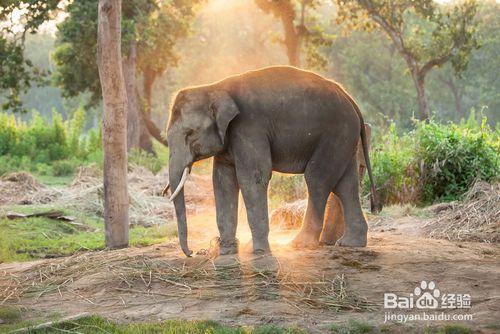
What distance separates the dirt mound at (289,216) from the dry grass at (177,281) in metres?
3.67

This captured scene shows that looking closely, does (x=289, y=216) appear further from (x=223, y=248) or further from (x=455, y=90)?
(x=455, y=90)

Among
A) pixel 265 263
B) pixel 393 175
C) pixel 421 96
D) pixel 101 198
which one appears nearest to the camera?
pixel 265 263

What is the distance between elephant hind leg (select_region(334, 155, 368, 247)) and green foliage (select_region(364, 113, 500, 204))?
18.8ft

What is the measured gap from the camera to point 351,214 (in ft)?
31.0

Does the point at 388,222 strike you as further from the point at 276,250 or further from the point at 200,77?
the point at 200,77

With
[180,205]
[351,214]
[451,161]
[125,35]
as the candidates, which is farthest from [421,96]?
[180,205]

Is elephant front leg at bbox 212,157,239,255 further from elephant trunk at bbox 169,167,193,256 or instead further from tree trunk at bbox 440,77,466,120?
tree trunk at bbox 440,77,466,120

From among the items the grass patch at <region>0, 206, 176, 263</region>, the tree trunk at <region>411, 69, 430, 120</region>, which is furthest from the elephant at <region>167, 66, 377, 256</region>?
the tree trunk at <region>411, 69, 430, 120</region>

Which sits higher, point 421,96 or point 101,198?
point 421,96

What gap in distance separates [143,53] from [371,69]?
3289cm

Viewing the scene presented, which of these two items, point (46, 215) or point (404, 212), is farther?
point (46, 215)

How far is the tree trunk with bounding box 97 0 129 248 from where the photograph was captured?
10594 mm

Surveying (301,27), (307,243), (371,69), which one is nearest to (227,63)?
(371,69)

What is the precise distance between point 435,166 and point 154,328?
980 centimetres
